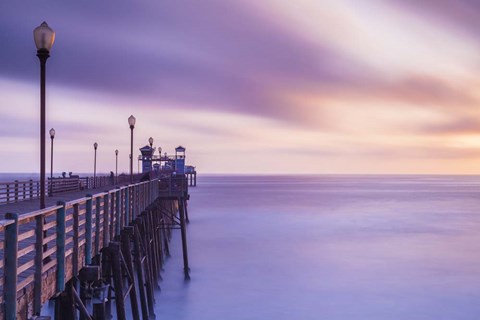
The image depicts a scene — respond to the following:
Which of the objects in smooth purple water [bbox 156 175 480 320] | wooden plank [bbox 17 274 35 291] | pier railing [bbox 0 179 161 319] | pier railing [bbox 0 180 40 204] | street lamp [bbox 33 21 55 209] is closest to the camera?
pier railing [bbox 0 179 161 319]

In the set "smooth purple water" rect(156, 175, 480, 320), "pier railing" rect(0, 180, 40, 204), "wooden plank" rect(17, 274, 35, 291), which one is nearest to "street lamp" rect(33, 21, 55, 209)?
"wooden plank" rect(17, 274, 35, 291)

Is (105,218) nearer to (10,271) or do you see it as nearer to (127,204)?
(127,204)

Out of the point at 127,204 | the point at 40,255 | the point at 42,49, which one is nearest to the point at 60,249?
the point at 40,255

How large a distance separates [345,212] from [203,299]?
4632cm

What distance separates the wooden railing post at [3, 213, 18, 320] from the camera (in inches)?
220

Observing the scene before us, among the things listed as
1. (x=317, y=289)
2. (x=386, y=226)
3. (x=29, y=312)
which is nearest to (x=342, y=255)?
(x=317, y=289)

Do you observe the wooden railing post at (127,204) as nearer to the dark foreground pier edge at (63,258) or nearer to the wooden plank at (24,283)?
the dark foreground pier edge at (63,258)

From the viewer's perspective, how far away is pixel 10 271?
5.71 meters

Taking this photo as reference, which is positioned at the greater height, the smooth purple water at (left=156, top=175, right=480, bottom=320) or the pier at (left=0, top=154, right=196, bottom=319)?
the pier at (left=0, top=154, right=196, bottom=319)

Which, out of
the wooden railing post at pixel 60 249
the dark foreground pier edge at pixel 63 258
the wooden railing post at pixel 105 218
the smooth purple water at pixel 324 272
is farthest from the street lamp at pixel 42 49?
the smooth purple water at pixel 324 272

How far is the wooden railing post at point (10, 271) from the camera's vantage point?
558 cm

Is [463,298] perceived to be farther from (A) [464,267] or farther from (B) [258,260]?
(B) [258,260]

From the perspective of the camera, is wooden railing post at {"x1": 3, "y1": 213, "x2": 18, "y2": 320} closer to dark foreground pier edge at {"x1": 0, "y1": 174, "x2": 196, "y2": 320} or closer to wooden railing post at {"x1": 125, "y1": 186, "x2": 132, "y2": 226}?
dark foreground pier edge at {"x1": 0, "y1": 174, "x2": 196, "y2": 320}

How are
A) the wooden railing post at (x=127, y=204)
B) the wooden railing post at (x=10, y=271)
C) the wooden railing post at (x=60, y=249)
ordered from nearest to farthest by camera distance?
the wooden railing post at (x=10, y=271) → the wooden railing post at (x=60, y=249) → the wooden railing post at (x=127, y=204)
